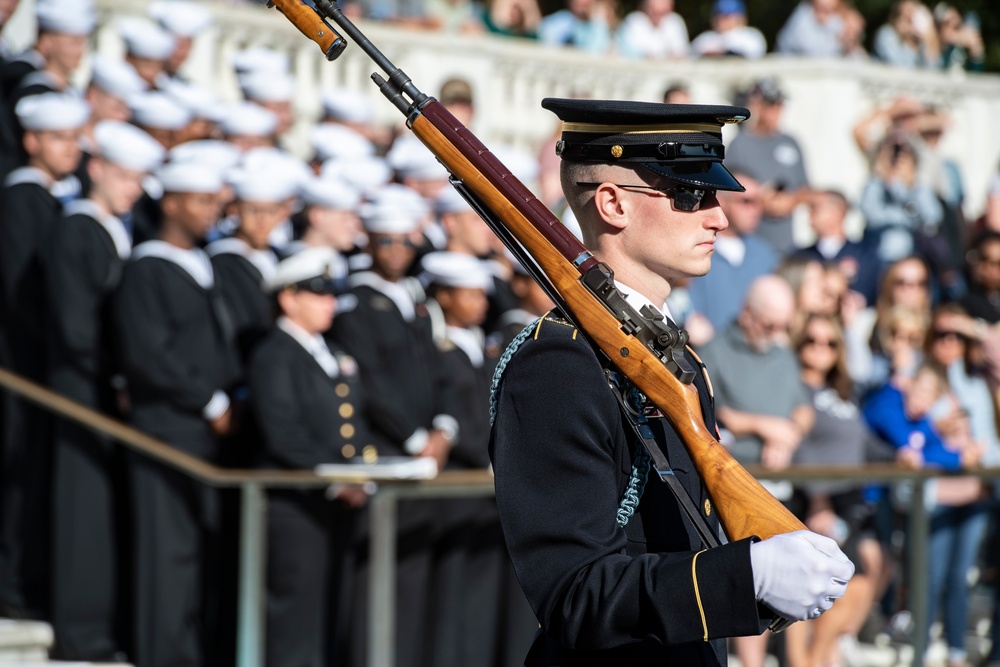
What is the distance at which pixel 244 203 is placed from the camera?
22.6 ft

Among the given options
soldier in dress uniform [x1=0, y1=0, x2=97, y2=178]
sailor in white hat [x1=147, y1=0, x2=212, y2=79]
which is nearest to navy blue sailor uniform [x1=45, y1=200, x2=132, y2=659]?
soldier in dress uniform [x1=0, y1=0, x2=97, y2=178]

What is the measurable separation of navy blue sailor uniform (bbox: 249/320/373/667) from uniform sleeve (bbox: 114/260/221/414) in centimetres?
26

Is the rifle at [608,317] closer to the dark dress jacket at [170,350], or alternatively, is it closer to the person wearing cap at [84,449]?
the dark dress jacket at [170,350]

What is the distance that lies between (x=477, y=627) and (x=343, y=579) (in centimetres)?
74

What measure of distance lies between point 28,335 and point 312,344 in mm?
1102

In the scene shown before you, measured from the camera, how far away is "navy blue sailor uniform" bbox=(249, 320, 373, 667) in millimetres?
6156

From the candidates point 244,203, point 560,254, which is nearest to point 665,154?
point 560,254

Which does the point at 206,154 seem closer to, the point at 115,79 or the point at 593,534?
the point at 115,79

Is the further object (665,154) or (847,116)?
(847,116)

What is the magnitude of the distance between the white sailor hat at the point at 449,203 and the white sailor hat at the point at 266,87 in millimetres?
1107

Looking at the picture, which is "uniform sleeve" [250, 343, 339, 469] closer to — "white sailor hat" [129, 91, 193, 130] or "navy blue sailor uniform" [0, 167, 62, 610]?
"navy blue sailor uniform" [0, 167, 62, 610]

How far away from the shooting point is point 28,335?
6383mm

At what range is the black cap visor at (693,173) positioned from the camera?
279 centimetres

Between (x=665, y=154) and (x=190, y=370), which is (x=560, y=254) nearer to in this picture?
(x=665, y=154)
